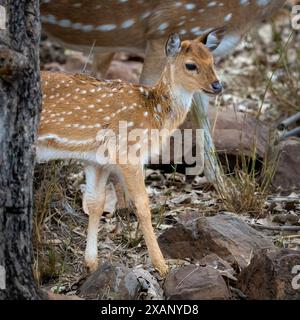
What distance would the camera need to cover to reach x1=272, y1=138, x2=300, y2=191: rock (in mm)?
6574

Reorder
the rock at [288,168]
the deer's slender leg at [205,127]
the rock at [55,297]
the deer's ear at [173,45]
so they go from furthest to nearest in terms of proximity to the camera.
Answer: the rock at [288,168]
the deer's slender leg at [205,127]
the deer's ear at [173,45]
the rock at [55,297]

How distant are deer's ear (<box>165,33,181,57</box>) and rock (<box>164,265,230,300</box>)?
1138mm

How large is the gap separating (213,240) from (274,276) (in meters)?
0.72

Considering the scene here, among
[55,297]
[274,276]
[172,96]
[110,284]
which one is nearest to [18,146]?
[55,297]

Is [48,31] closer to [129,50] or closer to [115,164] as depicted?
[129,50]

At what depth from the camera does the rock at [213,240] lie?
4991mm

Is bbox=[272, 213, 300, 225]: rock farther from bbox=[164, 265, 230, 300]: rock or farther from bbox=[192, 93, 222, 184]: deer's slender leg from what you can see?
bbox=[164, 265, 230, 300]: rock

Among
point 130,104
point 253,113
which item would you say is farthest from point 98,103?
point 253,113

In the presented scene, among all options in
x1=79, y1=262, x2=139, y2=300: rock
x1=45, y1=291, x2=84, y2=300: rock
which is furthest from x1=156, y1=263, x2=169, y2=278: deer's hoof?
x1=45, y1=291, x2=84, y2=300: rock

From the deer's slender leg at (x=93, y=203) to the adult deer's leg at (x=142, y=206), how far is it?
20 cm

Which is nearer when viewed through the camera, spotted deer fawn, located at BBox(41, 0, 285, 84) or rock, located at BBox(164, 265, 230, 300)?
rock, located at BBox(164, 265, 230, 300)

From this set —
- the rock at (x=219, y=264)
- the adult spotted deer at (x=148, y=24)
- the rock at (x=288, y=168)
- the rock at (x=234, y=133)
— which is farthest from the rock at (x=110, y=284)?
the rock at (x=288, y=168)

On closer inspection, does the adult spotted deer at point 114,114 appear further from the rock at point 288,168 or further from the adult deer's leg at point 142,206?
the rock at point 288,168
